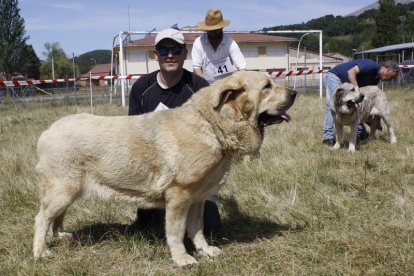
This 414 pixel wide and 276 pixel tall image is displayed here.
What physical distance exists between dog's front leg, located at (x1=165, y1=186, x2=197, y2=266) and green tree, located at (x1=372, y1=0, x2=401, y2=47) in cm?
4985

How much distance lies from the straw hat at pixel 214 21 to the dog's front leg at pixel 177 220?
3.37m

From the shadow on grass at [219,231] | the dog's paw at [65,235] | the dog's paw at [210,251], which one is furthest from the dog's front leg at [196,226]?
the dog's paw at [65,235]

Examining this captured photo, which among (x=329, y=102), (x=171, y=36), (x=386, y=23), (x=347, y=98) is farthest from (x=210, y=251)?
(x=386, y=23)

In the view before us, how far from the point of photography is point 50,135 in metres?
3.64

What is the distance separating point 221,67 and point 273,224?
2919mm

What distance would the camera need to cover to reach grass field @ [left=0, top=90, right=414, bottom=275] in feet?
11.3

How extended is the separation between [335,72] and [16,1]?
176 feet

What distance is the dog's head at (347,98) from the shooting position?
7.80 m

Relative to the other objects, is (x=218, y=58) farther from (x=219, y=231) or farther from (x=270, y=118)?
(x=270, y=118)

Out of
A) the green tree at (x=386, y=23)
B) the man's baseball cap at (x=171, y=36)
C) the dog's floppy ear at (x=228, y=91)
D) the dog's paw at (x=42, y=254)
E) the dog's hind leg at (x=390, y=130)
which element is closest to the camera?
the dog's floppy ear at (x=228, y=91)

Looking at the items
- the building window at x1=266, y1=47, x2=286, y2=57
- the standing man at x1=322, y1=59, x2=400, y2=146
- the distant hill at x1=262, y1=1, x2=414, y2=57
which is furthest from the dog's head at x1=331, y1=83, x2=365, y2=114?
the distant hill at x1=262, y1=1, x2=414, y2=57

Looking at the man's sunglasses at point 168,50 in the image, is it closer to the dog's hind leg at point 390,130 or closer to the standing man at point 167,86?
the standing man at point 167,86

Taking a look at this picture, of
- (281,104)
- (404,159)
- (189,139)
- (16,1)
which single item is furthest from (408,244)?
(16,1)

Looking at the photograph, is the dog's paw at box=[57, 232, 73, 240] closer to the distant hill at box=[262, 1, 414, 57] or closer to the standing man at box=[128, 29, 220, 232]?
the standing man at box=[128, 29, 220, 232]
